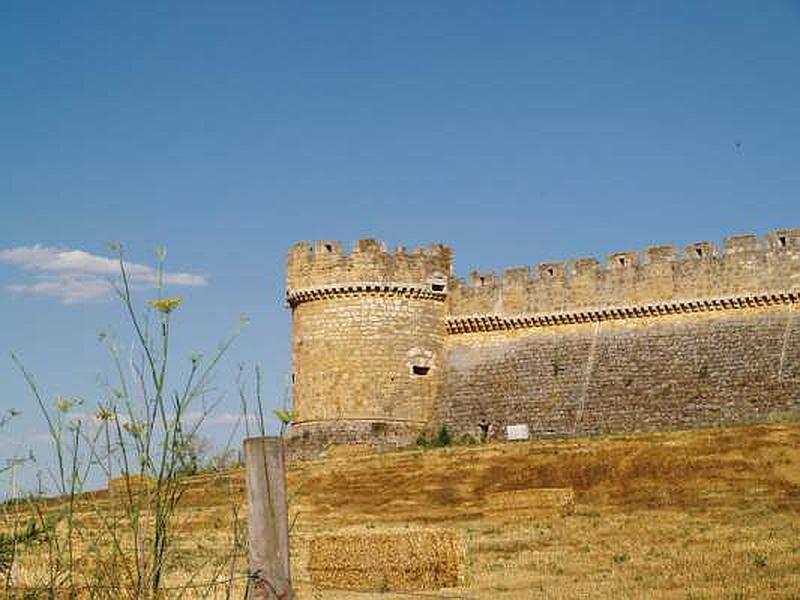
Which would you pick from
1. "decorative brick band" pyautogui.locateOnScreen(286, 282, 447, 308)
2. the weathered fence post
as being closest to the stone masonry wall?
"decorative brick band" pyautogui.locateOnScreen(286, 282, 447, 308)

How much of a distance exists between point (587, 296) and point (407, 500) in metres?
9.84

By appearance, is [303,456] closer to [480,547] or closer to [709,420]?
[709,420]

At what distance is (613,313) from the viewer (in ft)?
102

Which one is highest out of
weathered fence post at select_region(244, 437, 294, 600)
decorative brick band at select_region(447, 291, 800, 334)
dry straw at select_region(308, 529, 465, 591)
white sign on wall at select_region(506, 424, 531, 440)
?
→ decorative brick band at select_region(447, 291, 800, 334)

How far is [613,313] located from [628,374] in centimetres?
171

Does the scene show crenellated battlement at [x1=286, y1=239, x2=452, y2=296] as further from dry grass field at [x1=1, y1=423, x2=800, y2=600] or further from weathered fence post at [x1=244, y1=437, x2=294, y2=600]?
weathered fence post at [x1=244, y1=437, x2=294, y2=600]

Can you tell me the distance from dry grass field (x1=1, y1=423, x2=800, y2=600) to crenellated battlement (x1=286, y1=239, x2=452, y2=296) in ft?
15.1

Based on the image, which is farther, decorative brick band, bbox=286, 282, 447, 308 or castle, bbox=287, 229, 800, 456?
decorative brick band, bbox=286, 282, 447, 308

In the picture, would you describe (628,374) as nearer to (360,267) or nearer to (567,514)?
(360,267)

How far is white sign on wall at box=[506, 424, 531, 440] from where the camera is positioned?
30.9 meters

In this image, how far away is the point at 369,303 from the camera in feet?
104

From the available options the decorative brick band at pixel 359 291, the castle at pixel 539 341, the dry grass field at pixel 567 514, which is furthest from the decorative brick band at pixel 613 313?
the dry grass field at pixel 567 514

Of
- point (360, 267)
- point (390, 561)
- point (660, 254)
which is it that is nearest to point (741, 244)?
point (660, 254)

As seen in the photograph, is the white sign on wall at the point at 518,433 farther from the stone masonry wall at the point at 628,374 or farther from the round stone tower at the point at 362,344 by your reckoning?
the round stone tower at the point at 362,344
